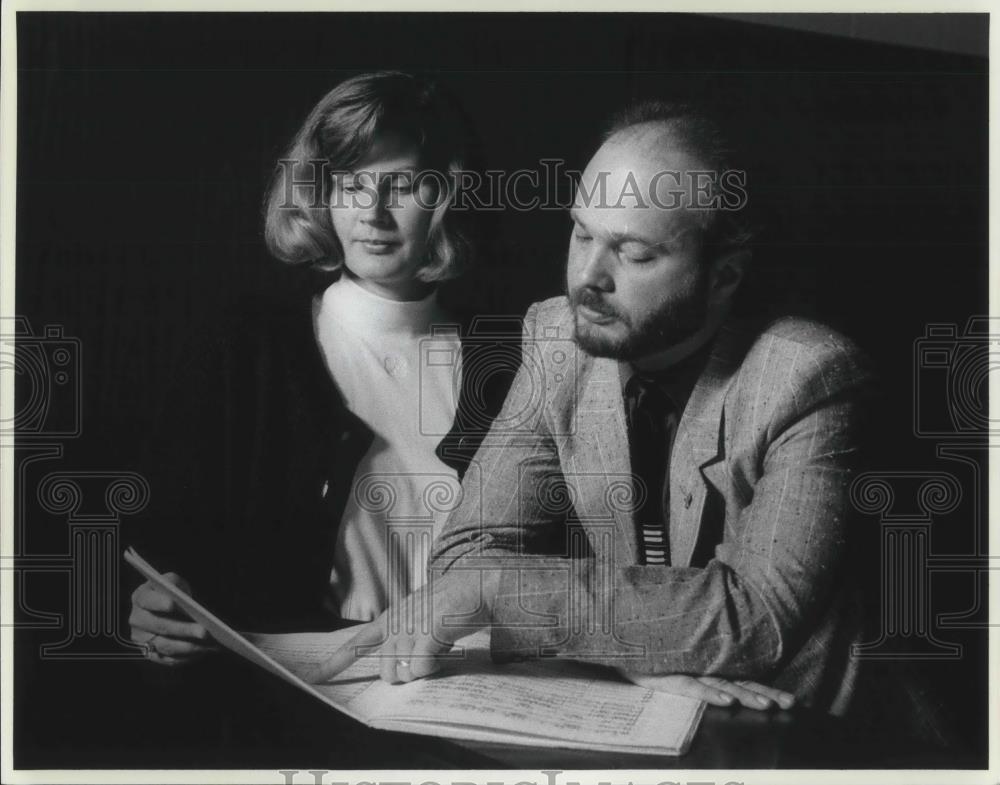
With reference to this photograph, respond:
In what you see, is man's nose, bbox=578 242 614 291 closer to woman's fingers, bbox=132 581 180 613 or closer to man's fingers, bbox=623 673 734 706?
man's fingers, bbox=623 673 734 706

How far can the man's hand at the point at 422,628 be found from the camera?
2.94 metres

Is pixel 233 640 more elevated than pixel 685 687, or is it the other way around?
pixel 233 640

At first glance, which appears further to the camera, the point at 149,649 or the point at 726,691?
Answer: the point at 149,649

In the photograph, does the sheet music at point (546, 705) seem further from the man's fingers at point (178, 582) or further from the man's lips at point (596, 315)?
the man's lips at point (596, 315)

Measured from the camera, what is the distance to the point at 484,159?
2.97 metres

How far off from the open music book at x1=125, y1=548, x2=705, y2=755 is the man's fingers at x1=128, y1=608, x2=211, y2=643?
0.03m

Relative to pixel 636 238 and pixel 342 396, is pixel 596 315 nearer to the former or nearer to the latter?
pixel 636 238

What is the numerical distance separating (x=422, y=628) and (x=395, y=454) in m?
0.47

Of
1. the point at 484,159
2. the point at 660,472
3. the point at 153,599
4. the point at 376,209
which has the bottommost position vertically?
the point at 153,599

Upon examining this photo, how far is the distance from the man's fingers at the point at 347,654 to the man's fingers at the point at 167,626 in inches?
12.2

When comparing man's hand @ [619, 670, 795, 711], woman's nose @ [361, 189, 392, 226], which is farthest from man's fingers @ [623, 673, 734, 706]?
woman's nose @ [361, 189, 392, 226]

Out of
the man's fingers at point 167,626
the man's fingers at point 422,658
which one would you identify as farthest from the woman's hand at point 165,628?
the man's fingers at point 422,658

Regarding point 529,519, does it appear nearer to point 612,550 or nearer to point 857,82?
→ point 612,550

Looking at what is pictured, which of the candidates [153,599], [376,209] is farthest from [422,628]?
[376,209]
